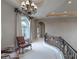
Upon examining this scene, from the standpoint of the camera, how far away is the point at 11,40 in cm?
815

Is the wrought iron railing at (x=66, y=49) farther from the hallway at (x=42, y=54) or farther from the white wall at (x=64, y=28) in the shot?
the white wall at (x=64, y=28)

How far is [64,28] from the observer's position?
1630 centimetres

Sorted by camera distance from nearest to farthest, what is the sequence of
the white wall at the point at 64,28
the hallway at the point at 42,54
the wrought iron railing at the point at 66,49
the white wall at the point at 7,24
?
the wrought iron railing at the point at 66,49 → the hallway at the point at 42,54 → the white wall at the point at 7,24 → the white wall at the point at 64,28

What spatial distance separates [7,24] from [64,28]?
33.0 feet

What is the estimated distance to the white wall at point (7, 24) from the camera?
23.1 feet

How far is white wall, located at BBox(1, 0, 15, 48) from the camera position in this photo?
7047mm

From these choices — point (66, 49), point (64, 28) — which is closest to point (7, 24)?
point (66, 49)

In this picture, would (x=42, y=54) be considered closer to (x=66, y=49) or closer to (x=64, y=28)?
(x=66, y=49)

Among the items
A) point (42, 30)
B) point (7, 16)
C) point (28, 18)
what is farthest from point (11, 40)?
point (42, 30)

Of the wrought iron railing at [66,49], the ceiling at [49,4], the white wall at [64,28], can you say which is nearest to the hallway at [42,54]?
the wrought iron railing at [66,49]

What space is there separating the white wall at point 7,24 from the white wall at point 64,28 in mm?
8658

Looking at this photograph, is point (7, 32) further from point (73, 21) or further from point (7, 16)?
point (73, 21)

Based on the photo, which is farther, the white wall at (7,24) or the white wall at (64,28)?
the white wall at (64,28)

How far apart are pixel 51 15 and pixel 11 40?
703 centimetres
